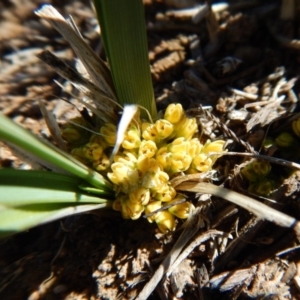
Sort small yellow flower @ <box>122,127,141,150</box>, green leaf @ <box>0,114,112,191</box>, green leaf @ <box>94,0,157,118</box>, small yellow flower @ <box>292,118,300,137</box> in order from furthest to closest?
1. small yellow flower @ <box>292,118,300,137</box>
2. small yellow flower @ <box>122,127,141,150</box>
3. green leaf @ <box>94,0,157,118</box>
4. green leaf @ <box>0,114,112,191</box>

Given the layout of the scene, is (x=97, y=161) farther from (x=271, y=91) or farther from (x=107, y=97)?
(x=271, y=91)

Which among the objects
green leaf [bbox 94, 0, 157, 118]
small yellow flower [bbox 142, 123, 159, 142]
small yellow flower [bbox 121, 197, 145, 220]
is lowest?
small yellow flower [bbox 121, 197, 145, 220]

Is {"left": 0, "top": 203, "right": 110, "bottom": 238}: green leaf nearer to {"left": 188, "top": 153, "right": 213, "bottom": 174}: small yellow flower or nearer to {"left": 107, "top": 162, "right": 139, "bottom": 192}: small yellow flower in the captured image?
{"left": 107, "top": 162, "right": 139, "bottom": 192}: small yellow flower

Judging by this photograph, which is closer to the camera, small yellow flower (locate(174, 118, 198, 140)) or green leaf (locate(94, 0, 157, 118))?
green leaf (locate(94, 0, 157, 118))

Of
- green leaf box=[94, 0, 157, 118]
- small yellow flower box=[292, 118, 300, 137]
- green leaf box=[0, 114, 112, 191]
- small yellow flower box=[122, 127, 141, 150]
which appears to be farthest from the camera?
small yellow flower box=[292, 118, 300, 137]

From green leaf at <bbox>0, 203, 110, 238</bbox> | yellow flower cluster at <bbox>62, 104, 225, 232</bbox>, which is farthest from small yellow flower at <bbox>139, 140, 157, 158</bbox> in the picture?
green leaf at <bbox>0, 203, 110, 238</bbox>

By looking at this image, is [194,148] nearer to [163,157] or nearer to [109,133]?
[163,157]

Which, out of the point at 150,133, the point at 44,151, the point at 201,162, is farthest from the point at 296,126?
the point at 44,151

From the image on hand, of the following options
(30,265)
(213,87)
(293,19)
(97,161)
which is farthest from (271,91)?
(30,265)

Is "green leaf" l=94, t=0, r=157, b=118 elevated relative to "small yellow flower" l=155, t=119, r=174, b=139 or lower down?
elevated
